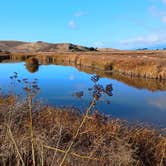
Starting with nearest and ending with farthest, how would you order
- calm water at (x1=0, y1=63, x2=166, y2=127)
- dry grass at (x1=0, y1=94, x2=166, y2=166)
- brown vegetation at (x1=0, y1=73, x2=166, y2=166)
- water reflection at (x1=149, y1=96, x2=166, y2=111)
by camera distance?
brown vegetation at (x1=0, y1=73, x2=166, y2=166)
dry grass at (x1=0, y1=94, x2=166, y2=166)
calm water at (x1=0, y1=63, x2=166, y2=127)
water reflection at (x1=149, y1=96, x2=166, y2=111)

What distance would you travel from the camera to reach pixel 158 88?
99.1 feet

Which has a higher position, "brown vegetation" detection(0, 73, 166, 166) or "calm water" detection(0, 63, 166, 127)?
"brown vegetation" detection(0, 73, 166, 166)

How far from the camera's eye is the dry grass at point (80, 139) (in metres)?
7.10

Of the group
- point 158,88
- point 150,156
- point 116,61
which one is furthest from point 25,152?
point 116,61

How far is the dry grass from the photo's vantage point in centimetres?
710

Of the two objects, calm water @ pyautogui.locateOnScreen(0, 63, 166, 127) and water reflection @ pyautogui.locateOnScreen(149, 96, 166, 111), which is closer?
calm water @ pyautogui.locateOnScreen(0, 63, 166, 127)

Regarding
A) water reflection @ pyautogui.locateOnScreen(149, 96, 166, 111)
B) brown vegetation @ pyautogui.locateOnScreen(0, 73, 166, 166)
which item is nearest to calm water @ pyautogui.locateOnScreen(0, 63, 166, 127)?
water reflection @ pyautogui.locateOnScreen(149, 96, 166, 111)

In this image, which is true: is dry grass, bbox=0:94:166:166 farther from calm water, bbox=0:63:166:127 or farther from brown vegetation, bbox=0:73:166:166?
calm water, bbox=0:63:166:127

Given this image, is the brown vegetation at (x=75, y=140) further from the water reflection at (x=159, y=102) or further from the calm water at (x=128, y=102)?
the water reflection at (x=159, y=102)

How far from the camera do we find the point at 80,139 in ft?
32.0

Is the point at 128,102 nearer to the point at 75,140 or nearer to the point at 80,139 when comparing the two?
the point at 80,139

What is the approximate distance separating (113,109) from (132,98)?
5.13 m

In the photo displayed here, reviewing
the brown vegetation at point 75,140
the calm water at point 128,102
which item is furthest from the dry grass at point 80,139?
the calm water at point 128,102

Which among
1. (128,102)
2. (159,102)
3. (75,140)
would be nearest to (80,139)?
(75,140)
